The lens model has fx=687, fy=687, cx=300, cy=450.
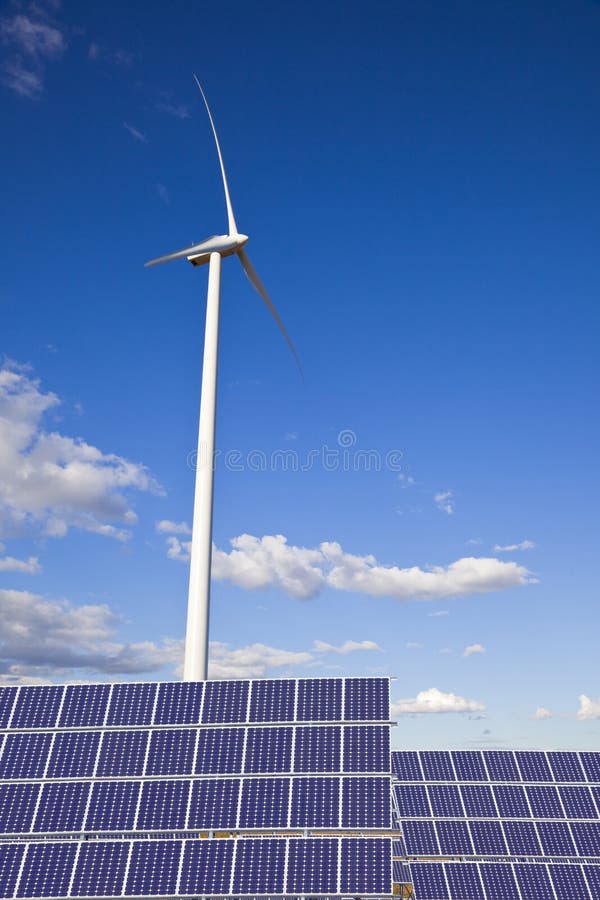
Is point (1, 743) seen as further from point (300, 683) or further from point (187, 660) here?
point (300, 683)

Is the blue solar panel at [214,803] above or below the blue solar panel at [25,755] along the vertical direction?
below

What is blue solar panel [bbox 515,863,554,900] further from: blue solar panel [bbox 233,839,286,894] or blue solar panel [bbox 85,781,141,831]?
blue solar panel [bbox 85,781,141,831]

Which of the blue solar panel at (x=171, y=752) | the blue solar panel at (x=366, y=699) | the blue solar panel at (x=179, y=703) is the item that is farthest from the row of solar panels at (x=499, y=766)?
the blue solar panel at (x=171, y=752)

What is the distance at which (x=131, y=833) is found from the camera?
88.1 ft

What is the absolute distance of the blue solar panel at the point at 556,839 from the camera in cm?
3891

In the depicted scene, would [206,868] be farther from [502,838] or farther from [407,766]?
[407,766]

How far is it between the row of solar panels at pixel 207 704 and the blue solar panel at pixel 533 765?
67.2 ft

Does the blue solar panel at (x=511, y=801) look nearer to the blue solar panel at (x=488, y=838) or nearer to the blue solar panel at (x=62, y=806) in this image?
the blue solar panel at (x=488, y=838)

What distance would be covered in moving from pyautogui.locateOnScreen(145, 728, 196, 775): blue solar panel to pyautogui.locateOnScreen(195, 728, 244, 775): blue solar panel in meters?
0.39

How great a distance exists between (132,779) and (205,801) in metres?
3.29

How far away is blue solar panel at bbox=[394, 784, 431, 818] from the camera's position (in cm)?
4256

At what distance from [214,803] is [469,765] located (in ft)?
79.7

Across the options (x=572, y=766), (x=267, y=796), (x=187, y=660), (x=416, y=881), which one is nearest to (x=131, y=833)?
(x=267, y=796)

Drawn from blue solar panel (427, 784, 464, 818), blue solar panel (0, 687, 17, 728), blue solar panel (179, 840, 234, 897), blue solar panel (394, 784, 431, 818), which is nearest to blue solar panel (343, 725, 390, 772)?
blue solar panel (179, 840, 234, 897)
